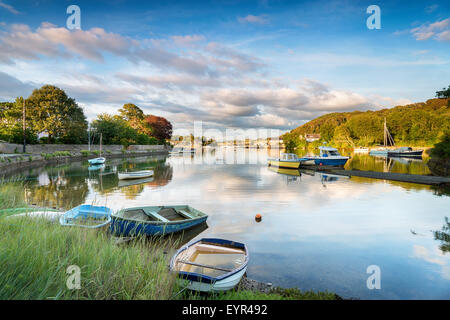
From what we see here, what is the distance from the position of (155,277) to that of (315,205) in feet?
50.4

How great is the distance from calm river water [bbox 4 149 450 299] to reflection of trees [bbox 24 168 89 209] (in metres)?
0.07

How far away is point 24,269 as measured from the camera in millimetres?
4391

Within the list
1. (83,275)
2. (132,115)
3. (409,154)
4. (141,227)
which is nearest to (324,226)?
(141,227)

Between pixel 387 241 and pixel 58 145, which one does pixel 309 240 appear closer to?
pixel 387 241

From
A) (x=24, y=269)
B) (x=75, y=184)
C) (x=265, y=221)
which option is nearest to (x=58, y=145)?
(x=75, y=184)

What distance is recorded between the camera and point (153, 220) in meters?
11.8

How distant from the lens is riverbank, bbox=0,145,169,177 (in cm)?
3391

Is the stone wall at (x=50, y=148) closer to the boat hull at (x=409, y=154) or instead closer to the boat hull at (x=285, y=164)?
the boat hull at (x=285, y=164)

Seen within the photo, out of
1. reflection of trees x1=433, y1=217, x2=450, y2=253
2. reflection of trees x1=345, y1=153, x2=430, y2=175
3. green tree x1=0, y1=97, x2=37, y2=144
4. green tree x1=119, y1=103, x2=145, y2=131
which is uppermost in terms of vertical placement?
green tree x1=119, y1=103, x2=145, y2=131

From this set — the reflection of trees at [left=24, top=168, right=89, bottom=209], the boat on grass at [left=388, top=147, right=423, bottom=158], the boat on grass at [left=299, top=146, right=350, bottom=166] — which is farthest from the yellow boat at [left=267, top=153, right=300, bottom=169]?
the boat on grass at [left=388, top=147, right=423, bottom=158]

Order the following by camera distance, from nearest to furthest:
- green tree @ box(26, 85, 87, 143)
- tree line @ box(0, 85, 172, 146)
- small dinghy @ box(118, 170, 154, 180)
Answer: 1. small dinghy @ box(118, 170, 154, 180)
2. tree line @ box(0, 85, 172, 146)
3. green tree @ box(26, 85, 87, 143)

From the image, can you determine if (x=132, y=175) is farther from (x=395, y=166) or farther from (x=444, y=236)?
(x=395, y=166)

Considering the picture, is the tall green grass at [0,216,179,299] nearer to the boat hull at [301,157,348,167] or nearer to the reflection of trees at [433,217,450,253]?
the reflection of trees at [433,217,450,253]

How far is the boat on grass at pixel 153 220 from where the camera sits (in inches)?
394
